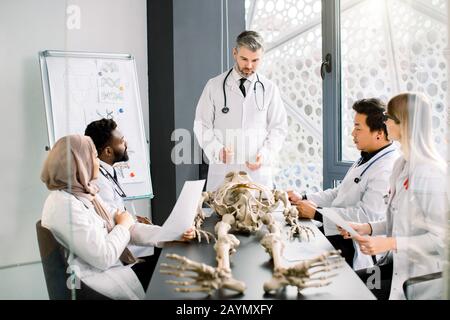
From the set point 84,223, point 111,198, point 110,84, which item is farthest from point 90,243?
point 110,84

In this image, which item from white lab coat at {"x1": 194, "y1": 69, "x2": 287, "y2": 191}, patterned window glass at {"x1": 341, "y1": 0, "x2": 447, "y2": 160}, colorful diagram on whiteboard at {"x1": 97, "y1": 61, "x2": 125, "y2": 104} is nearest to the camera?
patterned window glass at {"x1": 341, "y1": 0, "x2": 447, "y2": 160}

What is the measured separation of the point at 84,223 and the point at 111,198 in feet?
1.84

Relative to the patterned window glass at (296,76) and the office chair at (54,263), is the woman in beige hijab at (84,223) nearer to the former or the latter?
the office chair at (54,263)

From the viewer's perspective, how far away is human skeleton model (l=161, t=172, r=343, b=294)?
109 centimetres

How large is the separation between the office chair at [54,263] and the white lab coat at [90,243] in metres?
0.02

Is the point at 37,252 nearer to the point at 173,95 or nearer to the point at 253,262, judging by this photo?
the point at 253,262

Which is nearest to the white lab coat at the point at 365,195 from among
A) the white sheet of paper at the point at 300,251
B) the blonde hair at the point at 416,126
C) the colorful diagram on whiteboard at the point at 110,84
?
the white sheet of paper at the point at 300,251

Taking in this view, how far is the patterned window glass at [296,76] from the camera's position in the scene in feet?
8.52

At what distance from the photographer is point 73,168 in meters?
1.56

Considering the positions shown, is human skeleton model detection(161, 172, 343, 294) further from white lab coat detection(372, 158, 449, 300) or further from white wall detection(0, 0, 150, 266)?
white wall detection(0, 0, 150, 266)

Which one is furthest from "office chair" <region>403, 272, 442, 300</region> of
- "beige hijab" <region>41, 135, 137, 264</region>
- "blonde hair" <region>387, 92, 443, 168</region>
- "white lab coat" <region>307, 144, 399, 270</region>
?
"beige hijab" <region>41, 135, 137, 264</region>

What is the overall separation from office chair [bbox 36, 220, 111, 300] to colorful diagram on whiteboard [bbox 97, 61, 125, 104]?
155 centimetres

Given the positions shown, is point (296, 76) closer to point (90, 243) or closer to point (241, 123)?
point (241, 123)
